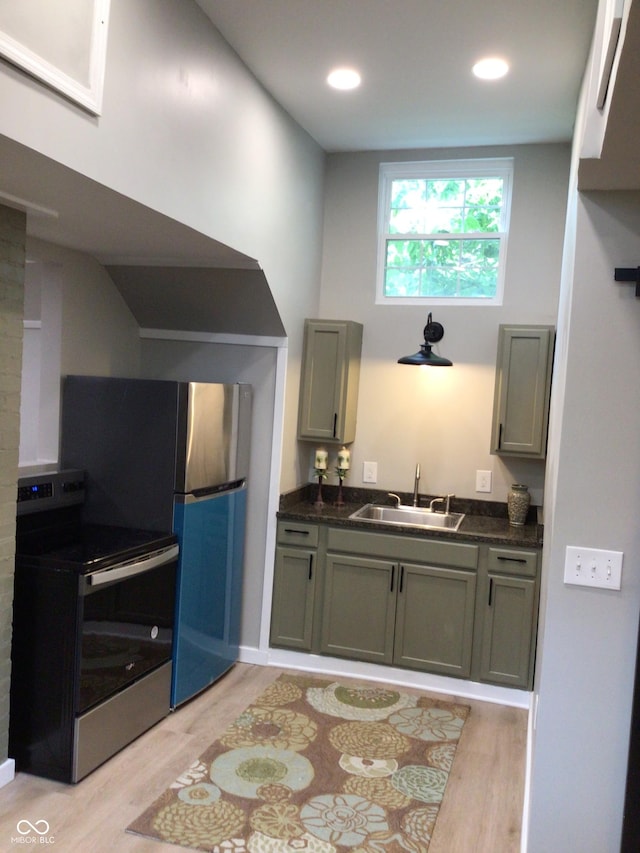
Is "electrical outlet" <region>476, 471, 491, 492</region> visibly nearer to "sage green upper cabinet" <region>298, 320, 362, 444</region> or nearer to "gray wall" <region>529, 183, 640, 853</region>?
"sage green upper cabinet" <region>298, 320, 362, 444</region>

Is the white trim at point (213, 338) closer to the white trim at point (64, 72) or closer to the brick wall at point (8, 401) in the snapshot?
the brick wall at point (8, 401)

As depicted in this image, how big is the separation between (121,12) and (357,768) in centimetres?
285

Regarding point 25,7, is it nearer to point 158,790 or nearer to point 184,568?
point 184,568

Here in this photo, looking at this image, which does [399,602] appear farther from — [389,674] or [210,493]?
[210,493]

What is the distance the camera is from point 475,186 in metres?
4.25

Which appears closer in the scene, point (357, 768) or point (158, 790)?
point (158, 790)

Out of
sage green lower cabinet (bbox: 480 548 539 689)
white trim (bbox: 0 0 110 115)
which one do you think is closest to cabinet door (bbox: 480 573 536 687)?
sage green lower cabinet (bbox: 480 548 539 689)

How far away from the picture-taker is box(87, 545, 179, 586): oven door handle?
2.78 m

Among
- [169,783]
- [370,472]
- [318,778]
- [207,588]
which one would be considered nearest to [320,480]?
[370,472]

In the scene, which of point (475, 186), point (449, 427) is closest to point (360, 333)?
point (449, 427)

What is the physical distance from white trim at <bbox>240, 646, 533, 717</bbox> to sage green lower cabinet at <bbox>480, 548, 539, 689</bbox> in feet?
0.24

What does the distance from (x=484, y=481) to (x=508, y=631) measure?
2.88 feet

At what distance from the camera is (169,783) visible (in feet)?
9.18

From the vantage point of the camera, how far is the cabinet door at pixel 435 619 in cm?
371
